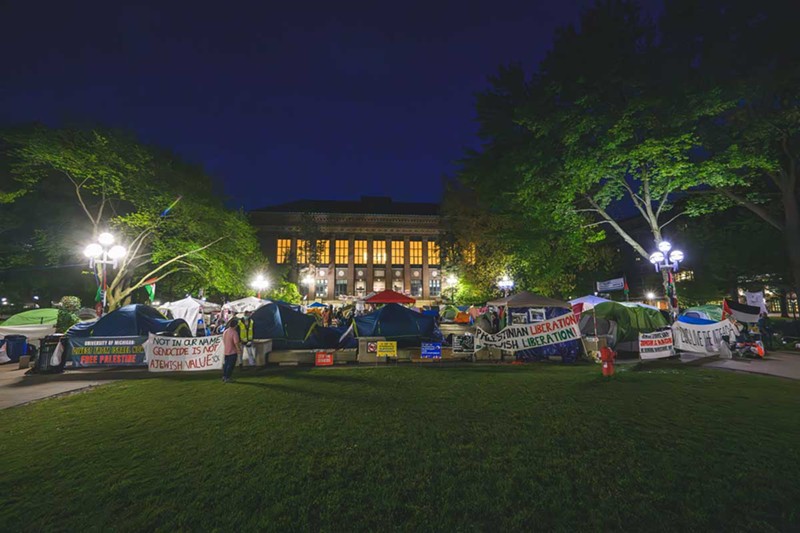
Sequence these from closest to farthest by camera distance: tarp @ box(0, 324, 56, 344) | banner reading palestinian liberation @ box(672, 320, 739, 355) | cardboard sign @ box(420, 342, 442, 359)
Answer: cardboard sign @ box(420, 342, 442, 359)
banner reading palestinian liberation @ box(672, 320, 739, 355)
tarp @ box(0, 324, 56, 344)

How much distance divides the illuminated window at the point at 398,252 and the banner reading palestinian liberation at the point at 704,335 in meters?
51.5

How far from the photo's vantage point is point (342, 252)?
6381 centimetres

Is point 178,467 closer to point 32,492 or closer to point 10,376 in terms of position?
point 32,492

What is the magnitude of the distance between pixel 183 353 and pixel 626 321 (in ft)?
62.2

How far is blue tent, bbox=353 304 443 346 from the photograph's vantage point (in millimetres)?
14367

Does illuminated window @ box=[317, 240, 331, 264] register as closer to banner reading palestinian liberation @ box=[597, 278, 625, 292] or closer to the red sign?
banner reading palestinian liberation @ box=[597, 278, 625, 292]

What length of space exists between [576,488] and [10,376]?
17.0 m

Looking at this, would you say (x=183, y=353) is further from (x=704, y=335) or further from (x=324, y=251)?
(x=324, y=251)

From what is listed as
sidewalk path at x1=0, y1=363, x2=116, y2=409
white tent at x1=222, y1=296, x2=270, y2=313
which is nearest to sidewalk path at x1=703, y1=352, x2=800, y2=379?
sidewalk path at x1=0, y1=363, x2=116, y2=409

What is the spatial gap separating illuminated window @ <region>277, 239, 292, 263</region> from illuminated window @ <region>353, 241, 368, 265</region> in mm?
11939

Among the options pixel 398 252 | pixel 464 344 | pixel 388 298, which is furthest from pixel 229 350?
pixel 398 252

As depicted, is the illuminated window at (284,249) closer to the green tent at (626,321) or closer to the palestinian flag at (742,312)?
the green tent at (626,321)

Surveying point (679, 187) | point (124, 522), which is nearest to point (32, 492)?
point (124, 522)

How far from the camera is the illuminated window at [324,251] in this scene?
5991cm
